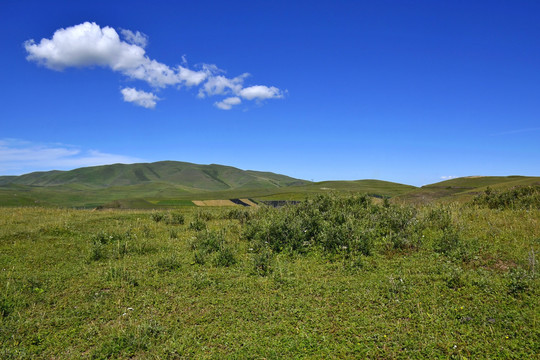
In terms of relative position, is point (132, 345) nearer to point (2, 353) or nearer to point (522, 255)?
point (2, 353)

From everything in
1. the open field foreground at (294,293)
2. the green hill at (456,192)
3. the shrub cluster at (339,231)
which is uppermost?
the green hill at (456,192)

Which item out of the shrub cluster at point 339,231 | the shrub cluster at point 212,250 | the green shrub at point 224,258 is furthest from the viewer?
the shrub cluster at point 339,231

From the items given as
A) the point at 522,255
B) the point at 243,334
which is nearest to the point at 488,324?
the point at 522,255

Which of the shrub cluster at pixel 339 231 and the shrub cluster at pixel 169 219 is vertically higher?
the shrub cluster at pixel 339 231

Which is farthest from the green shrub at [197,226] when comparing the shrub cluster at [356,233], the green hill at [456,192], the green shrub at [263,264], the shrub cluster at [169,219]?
the green hill at [456,192]

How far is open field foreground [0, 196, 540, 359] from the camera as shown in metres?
6.17

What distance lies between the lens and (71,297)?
28.5 ft

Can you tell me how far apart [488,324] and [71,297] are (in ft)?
36.1

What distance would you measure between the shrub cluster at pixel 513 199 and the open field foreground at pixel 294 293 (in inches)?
183

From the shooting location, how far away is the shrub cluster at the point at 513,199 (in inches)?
713

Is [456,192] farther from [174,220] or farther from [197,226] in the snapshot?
[197,226]

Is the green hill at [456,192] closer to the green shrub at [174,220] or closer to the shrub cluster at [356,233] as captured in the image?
the shrub cluster at [356,233]

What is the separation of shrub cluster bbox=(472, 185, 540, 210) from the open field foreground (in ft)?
15.2

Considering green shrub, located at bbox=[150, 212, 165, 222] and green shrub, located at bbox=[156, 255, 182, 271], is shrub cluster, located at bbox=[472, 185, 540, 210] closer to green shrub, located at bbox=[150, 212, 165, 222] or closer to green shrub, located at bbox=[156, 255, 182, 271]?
green shrub, located at bbox=[156, 255, 182, 271]
